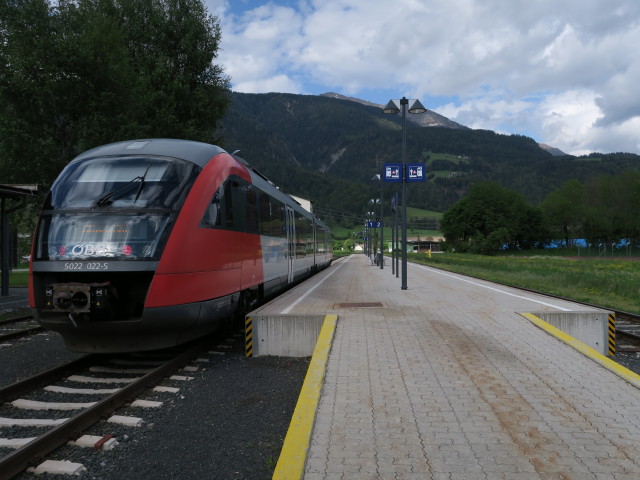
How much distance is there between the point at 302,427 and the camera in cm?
404

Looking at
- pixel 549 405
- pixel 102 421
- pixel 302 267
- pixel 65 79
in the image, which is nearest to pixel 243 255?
pixel 102 421

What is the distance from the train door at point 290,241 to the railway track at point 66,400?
703 cm

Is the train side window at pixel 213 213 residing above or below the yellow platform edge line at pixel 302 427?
above

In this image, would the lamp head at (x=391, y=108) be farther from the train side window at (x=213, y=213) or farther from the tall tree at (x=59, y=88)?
the tall tree at (x=59, y=88)

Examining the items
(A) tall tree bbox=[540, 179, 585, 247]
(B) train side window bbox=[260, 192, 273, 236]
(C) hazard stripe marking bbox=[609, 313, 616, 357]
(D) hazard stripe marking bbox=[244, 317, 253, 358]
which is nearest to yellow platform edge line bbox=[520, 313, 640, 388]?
(C) hazard stripe marking bbox=[609, 313, 616, 357]

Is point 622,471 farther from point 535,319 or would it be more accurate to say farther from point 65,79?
point 65,79

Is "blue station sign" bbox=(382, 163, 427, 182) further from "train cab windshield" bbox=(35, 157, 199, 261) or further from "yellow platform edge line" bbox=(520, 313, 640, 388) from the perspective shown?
"train cab windshield" bbox=(35, 157, 199, 261)

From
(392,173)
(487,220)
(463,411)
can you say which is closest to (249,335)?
(463,411)

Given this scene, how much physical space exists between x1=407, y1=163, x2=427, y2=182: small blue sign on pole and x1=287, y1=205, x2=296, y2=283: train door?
400 cm

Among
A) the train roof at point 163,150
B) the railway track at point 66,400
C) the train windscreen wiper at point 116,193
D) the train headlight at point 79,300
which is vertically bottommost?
the railway track at point 66,400

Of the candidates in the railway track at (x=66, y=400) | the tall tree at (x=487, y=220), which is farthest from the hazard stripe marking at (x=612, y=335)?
the tall tree at (x=487, y=220)

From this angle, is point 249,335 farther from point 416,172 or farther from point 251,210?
point 416,172

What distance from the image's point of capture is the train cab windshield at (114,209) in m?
6.48

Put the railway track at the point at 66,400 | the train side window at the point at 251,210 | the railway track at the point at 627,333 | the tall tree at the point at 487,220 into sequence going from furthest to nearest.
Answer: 1. the tall tree at the point at 487,220
2. the train side window at the point at 251,210
3. the railway track at the point at 627,333
4. the railway track at the point at 66,400
